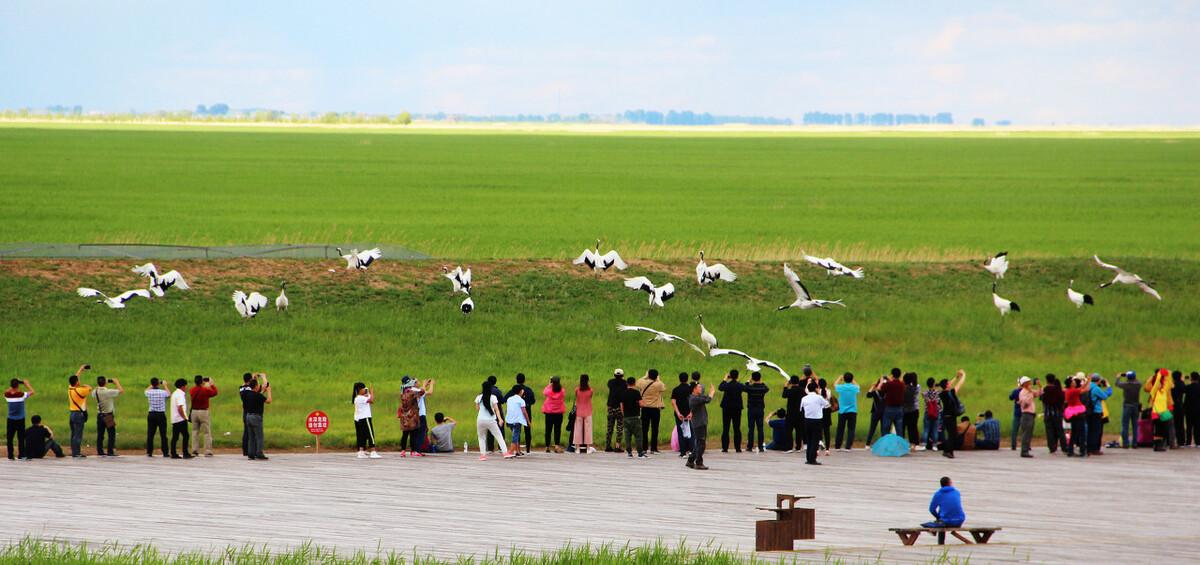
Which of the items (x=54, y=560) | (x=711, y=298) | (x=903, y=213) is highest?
(x=903, y=213)

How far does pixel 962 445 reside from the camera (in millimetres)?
29703

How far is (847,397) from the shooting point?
29125mm

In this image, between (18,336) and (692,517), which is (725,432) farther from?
(18,336)

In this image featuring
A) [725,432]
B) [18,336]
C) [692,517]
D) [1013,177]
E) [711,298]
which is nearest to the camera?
[692,517]

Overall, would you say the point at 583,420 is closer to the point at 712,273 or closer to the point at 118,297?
the point at 712,273

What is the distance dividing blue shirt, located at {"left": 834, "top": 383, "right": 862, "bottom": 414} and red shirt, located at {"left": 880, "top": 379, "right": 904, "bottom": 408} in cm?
56

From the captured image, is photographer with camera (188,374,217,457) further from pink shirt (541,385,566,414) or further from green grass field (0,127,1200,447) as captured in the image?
pink shirt (541,385,566,414)

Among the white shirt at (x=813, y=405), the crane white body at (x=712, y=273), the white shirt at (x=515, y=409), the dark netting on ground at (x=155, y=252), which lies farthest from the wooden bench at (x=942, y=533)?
the dark netting on ground at (x=155, y=252)

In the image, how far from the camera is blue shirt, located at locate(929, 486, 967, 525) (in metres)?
20.1

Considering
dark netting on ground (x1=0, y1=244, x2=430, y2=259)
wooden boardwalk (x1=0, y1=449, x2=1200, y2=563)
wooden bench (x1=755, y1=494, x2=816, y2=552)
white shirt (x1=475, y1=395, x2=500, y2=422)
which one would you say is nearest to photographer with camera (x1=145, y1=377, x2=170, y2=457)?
wooden boardwalk (x1=0, y1=449, x2=1200, y2=563)

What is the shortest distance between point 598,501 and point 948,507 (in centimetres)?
565

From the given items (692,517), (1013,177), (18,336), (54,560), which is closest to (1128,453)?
(692,517)

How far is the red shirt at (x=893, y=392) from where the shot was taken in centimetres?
2909

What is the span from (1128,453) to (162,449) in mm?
17692
